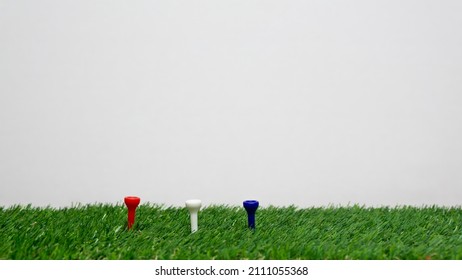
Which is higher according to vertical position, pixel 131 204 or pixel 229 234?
pixel 131 204

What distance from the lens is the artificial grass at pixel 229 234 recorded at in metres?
1.64

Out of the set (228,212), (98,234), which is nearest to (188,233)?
(98,234)

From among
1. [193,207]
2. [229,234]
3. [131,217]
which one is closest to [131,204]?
[131,217]

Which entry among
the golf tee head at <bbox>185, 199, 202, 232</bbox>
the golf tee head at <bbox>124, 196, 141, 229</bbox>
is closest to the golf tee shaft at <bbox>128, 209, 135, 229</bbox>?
the golf tee head at <bbox>124, 196, 141, 229</bbox>

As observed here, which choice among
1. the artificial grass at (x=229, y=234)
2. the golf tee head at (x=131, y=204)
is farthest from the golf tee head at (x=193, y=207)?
the golf tee head at (x=131, y=204)

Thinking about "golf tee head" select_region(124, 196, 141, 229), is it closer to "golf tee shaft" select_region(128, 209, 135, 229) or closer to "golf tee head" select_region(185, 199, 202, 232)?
"golf tee shaft" select_region(128, 209, 135, 229)

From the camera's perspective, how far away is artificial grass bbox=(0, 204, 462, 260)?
164cm

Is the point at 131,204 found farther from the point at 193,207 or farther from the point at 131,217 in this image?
the point at 193,207

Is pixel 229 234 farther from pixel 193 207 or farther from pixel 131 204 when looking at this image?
pixel 131 204

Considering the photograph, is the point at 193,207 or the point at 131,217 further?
the point at 131,217

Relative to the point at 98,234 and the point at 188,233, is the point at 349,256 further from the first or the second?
the point at 98,234

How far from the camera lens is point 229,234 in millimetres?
1893
